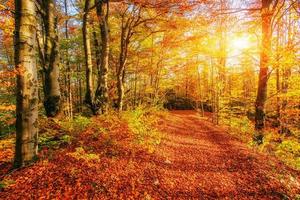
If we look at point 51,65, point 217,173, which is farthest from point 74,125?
point 217,173

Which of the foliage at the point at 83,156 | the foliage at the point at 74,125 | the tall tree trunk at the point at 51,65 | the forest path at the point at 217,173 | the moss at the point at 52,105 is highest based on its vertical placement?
the tall tree trunk at the point at 51,65

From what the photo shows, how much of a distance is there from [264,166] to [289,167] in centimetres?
95

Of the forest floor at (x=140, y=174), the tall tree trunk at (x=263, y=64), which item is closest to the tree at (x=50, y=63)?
the forest floor at (x=140, y=174)

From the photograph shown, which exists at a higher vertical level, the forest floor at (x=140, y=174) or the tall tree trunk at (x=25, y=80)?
the tall tree trunk at (x=25, y=80)

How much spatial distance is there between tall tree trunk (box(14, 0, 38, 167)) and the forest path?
118 inches

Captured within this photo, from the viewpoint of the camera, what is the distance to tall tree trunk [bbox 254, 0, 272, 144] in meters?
6.85

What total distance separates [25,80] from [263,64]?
26.7 feet

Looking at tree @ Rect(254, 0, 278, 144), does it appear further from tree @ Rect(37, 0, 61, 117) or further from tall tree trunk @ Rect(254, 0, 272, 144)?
tree @ Rect(37, 0, 61, 117)

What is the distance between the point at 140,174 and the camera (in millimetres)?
4211

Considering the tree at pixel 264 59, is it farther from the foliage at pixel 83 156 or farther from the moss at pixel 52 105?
the moss at pixel 52 105

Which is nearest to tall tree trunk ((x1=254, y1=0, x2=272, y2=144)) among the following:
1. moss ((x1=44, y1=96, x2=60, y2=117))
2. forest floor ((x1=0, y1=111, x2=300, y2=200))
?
forest floor ((x1=0, y1=111, x2=300, y2=200))

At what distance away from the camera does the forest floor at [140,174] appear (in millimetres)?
3266

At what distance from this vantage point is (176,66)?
57.6 feet

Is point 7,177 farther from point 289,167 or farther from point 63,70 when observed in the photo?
point 63,70
